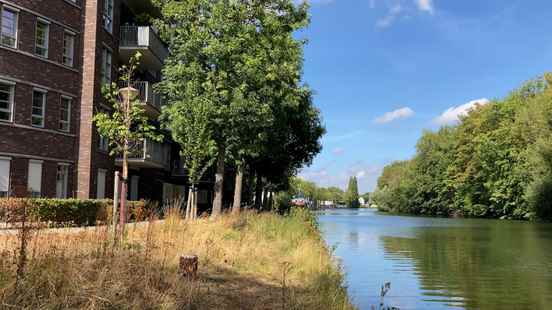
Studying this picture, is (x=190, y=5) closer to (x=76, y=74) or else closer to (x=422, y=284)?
(x=76, y=74)

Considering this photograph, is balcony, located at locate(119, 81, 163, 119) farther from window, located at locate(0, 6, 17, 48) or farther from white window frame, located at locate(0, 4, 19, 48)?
window, located at locate(0, 6, 17, 48)

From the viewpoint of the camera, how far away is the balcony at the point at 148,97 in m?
33.1

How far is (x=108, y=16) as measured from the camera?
31.1 m

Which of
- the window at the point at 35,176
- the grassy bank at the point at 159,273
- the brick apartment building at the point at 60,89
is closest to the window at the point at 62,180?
the brick apartment building at the point at 60,89

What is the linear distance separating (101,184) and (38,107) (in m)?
5.82

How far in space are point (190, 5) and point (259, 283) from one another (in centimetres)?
1818

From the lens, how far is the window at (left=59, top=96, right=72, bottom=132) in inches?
1084

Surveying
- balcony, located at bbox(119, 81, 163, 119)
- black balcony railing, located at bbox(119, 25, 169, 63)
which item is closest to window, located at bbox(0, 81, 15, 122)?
balcony, located at bbox(119, 81, 163, 119)

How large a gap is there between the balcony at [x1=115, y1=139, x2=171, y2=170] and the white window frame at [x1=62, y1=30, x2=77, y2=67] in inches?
212

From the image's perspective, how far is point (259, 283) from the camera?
10812mm

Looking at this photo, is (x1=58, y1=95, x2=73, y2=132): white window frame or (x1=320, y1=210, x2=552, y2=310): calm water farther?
(x1=58, y1=95, x2=73, y2=132): white window frame

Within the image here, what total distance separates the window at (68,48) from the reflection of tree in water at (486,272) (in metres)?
18.1

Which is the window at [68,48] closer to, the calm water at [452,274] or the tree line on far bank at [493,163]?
the calm water at [452,274]

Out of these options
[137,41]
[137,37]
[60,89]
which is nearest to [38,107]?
[60,89]
